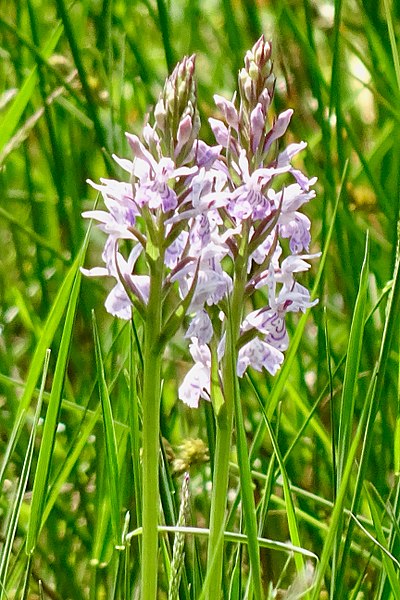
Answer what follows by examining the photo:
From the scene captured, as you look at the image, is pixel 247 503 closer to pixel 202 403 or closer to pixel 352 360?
pixel 352 360

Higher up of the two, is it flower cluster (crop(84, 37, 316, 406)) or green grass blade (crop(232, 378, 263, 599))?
flower cluster (crop(84, 37, 316, 406))

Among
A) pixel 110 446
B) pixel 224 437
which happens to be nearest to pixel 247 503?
pixel 224 437

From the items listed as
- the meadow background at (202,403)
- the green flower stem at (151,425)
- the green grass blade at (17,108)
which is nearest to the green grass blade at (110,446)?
the meadow background at (202,403)

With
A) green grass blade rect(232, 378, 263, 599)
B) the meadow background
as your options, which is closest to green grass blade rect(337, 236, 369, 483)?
the meadow background

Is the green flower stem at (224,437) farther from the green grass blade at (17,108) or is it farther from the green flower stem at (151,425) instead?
the green grass blade at (17,108)

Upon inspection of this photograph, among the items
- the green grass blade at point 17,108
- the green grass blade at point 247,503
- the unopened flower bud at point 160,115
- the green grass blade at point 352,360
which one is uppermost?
the green grass blade at point 17,108

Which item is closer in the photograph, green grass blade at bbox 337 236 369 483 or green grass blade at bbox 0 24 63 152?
green grass blade at bbox 337 236 369 483

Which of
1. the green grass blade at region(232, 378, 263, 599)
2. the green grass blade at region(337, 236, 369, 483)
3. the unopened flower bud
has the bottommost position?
the green grass blade at region(232, 378, 263, 599)

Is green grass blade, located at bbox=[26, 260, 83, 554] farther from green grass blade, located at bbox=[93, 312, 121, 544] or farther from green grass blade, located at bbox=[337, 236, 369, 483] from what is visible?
green grass blade, located at bbox=[337, 236, 369, 483]
